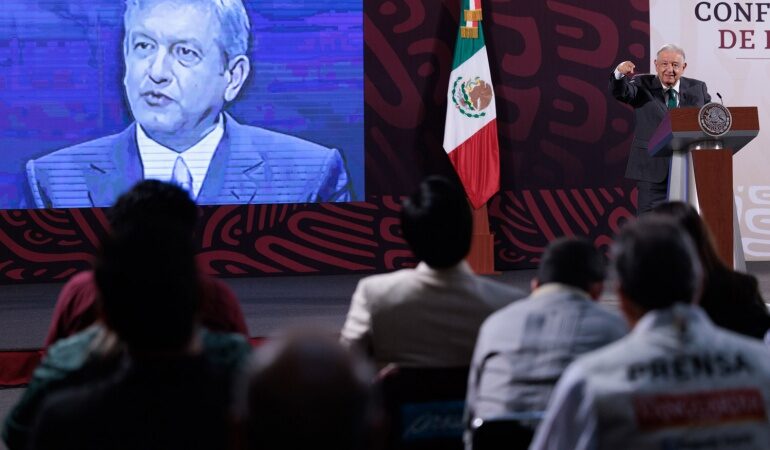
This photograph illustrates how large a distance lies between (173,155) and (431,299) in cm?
565

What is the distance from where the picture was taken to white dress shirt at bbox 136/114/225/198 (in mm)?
7414

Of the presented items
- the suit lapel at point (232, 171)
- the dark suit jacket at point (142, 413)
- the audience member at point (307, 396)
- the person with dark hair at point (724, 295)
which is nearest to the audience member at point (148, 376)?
the dark suit jacket at point (142, 413)

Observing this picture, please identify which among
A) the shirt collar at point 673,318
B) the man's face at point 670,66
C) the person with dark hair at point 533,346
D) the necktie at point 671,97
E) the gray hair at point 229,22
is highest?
the gray hair at point 229,22

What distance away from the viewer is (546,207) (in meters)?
8.19

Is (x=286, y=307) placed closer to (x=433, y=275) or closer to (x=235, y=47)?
(x=235, y=47)

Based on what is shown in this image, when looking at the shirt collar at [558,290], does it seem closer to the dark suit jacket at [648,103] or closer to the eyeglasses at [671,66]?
the dark suit jacket at [648,103]

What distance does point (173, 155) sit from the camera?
741 cm

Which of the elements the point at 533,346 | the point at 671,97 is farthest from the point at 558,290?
the point at 671,97

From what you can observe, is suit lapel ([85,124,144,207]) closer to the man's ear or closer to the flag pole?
the man's ear

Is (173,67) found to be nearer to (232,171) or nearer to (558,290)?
(232,171)

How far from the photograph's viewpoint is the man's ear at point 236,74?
7.52 metres

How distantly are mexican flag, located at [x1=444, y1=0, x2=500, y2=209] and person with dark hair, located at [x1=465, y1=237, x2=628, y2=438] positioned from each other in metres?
6.15

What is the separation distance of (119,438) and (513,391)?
829 mm

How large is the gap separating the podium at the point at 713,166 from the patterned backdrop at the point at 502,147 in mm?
3818
